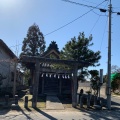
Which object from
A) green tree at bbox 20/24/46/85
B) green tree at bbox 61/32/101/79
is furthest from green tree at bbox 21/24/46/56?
green tree at bbox 61/32/101/79

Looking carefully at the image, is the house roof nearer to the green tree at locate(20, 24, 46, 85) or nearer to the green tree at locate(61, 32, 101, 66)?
the green tree at locate(61, 32, 101, 66)

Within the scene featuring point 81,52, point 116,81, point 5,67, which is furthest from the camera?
point 116,81

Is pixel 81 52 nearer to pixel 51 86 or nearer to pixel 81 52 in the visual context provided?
pixel 81 52

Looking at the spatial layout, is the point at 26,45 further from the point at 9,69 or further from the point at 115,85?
the point at 115,85

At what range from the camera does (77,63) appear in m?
19.3

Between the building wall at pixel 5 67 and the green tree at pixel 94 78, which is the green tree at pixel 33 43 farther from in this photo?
the green tree at pixel 94 78

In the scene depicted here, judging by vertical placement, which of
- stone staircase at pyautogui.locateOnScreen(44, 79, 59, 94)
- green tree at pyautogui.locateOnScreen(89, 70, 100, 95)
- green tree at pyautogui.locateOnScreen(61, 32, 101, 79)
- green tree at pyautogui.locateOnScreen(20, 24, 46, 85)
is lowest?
stone staircase at pyautogui.locateOnScreen(44, 79, 59, 94)

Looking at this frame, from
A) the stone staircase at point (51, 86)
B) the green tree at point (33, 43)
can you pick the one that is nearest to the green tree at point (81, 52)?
the stone staircase at point (51, 86)

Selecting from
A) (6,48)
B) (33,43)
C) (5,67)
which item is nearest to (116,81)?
(33,43)

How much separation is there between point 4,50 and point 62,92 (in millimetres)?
8543

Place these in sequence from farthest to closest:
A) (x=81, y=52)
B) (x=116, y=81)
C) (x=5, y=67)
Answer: (x=116, y=81)
(x=5, y=67)
(x=81, y=52)

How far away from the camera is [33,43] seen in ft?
139

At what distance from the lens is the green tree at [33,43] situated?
42.1m

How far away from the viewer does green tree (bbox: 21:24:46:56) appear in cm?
4206
